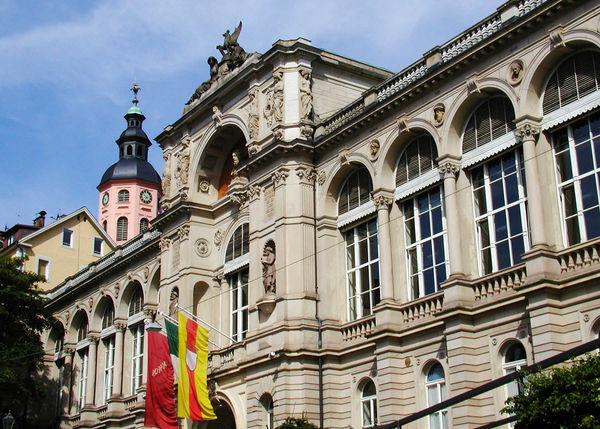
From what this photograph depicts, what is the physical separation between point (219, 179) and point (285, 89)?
25.2ft

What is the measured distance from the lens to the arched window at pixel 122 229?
8275 centimetres

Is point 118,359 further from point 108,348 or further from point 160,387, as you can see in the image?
point 160,387

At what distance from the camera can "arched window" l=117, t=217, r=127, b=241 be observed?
271 feet

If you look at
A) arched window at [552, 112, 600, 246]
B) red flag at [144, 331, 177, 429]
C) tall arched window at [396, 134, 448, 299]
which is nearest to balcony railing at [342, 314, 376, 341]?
tall arched window at [396, 134, 448, 299]

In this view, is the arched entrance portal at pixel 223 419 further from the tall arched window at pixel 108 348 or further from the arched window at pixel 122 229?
the arched window at pixel 122 229

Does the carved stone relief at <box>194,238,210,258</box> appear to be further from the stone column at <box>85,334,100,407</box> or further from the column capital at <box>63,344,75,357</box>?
the column capital at <box>63,344,75,357</box>

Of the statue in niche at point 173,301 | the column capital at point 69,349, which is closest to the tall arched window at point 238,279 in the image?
the statue in niche at point 173,301

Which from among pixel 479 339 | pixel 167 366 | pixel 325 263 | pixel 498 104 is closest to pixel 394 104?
pixel 498 104

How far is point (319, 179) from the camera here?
3384 centimetres

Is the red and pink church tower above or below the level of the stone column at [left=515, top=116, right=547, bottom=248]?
above

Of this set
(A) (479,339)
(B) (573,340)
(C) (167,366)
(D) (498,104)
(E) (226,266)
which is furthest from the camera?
(E) (226,266)

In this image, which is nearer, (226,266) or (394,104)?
(394,104)

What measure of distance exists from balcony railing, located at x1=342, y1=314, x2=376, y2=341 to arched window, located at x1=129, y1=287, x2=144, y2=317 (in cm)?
1902

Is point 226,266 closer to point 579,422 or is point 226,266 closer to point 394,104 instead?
point 394,104
